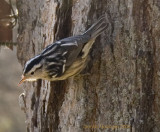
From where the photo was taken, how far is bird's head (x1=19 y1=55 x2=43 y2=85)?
135 inches

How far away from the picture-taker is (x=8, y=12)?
445cm

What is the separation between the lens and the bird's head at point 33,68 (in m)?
3.43

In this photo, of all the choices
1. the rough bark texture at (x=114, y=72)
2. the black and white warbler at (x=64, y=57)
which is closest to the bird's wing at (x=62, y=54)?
the black and white warbler at (x=64, y=57)

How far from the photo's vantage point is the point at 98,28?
3.46 meters

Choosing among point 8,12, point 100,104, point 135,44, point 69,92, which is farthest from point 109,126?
point 8,12

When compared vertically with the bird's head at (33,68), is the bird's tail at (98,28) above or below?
above

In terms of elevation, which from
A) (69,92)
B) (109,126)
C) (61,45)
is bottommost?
(109,126)

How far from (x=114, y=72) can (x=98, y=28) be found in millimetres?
361

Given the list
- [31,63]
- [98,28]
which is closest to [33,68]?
[31,63]

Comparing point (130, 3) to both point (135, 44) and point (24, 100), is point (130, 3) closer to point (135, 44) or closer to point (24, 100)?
point (135, 44)

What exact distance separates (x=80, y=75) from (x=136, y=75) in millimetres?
437

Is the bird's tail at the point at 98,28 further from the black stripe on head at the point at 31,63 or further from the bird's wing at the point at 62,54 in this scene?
the black stripe on head at the point at 31,63

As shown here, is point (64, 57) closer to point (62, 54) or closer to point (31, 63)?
point (62, 54)

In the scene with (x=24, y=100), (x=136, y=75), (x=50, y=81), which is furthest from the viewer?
(x=24, y=100)
